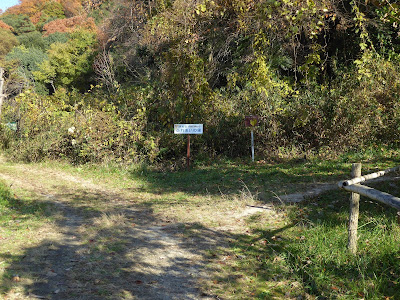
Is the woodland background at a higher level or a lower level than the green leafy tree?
lower

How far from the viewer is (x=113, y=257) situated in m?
4.96

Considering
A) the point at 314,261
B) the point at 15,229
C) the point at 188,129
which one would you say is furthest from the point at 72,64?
the point at 314,261

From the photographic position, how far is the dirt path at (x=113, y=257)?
414cm

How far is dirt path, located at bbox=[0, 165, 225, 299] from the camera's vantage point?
4137mm

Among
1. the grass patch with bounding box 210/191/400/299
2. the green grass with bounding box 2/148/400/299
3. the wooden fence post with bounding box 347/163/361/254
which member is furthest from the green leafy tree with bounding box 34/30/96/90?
the wooden fence post with bounding box 347/163/361/254

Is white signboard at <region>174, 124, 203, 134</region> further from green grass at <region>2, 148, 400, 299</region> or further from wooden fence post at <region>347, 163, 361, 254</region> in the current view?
wooden fence post at <region>347, 163, 361, 254</region>

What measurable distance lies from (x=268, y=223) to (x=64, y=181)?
20.9 feet

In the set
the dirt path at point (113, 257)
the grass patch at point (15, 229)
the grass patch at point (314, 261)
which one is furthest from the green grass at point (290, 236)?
the grass patch at point (15, 229)

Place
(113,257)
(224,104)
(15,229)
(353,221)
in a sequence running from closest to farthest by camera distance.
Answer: (353,221), (113,257), (15,229), (224,104)

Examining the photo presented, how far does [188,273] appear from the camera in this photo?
15.0 feet

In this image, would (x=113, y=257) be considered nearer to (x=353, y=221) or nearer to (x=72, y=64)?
(x=353, y=221)

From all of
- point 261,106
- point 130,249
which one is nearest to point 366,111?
point 261,106

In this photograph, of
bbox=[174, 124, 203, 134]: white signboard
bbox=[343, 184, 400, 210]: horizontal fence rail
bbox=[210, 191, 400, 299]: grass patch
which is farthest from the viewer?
bbox=[174, 124, 203, 134]: white signboard

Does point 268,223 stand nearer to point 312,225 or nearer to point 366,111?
point 312,225
